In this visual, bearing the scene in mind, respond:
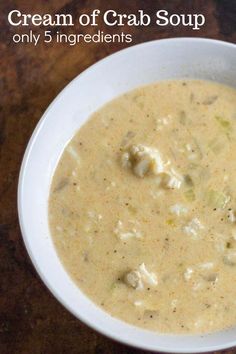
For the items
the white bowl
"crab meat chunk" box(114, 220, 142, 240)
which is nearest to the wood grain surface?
the white bowl

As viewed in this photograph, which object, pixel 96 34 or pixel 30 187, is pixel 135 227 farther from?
pixel 96 34

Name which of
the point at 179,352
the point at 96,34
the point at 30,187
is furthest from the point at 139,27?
the point at 179,352

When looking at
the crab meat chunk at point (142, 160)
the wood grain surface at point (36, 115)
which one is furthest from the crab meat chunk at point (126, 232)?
the wood grain surface at point (36, 115)

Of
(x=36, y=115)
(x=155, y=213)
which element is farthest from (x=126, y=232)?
(x=36, y=115)

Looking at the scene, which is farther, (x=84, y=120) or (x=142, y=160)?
(x=84, y=120)

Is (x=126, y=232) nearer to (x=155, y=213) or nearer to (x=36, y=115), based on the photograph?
(x=155, y=213)

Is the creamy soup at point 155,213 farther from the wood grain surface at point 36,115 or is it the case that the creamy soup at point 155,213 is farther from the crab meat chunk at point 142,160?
the wood grain surface at point 36,115
